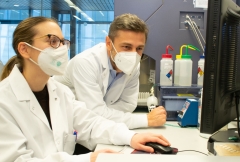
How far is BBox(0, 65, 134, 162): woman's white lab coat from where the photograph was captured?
0.80 metres

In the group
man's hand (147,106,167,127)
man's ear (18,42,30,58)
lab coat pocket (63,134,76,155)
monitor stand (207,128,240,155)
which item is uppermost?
man's ear (18,42,30,58)

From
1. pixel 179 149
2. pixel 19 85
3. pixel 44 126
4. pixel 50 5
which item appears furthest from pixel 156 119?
pixel 50 5

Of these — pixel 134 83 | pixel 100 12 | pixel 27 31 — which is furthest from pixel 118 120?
pixel 100 12

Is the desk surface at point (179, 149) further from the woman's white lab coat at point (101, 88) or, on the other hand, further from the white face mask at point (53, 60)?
the white face mask at point (53, 60)

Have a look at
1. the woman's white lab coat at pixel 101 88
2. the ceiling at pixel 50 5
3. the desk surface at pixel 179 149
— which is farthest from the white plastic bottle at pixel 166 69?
the ceiling at pixel 50 5

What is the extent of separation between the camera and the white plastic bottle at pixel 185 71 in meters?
1.63

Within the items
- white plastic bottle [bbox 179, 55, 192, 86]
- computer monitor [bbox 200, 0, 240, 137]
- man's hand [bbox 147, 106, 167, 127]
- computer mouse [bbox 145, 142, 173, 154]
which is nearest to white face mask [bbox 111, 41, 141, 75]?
man's hand [bbox 147, 106, 167, 127]

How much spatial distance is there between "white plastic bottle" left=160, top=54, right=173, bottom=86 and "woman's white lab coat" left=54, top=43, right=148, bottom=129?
0.76 ft

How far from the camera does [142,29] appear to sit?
132 centimetres

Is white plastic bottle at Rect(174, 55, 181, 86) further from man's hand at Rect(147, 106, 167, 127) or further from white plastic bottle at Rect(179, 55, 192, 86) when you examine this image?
man's hand at Rect(147, 106, 167, 127)

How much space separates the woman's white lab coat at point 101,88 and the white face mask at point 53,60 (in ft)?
0.71

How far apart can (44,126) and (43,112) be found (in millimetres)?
58

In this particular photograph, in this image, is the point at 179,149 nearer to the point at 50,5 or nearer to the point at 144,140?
the point at 144,140

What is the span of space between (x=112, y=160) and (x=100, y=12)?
8.84 feet
